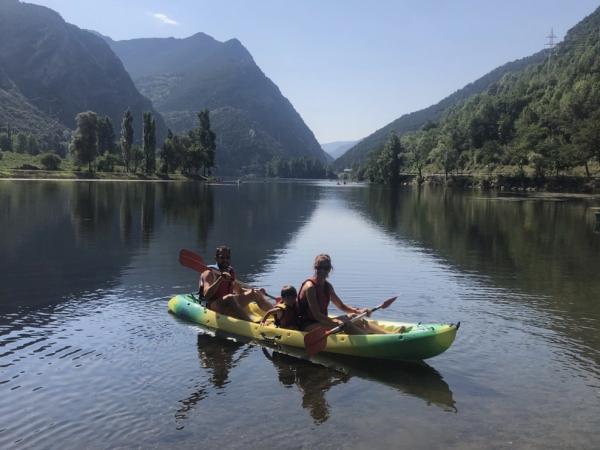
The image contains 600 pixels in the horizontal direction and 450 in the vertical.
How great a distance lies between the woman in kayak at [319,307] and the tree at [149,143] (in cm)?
14383

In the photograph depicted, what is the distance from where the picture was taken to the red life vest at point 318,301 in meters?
14.8

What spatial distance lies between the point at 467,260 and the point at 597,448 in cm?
2254

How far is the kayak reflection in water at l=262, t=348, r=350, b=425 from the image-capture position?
38.0 ft

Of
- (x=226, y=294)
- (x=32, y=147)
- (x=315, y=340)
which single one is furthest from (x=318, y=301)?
(x=32, y=147)

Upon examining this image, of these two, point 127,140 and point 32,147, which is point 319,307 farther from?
point 32,147

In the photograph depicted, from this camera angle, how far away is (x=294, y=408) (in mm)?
A: 11570

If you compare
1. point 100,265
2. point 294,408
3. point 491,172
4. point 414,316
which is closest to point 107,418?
point 294,408

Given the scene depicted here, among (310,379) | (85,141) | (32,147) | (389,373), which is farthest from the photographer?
(32,147)

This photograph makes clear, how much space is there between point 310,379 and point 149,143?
147m

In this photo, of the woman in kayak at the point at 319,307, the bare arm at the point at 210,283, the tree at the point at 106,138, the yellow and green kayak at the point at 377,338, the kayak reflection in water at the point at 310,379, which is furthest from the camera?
the tree at the point at 106,138

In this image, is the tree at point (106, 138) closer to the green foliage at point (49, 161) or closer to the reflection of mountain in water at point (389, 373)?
the green foliage at point (49, 161)

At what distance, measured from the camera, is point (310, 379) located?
43.8 ft

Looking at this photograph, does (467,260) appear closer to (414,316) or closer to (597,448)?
(414,316)

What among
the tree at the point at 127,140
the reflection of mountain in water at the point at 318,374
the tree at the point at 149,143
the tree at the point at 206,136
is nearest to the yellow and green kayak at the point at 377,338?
the reflection of mountain in water at the point at 318,374
